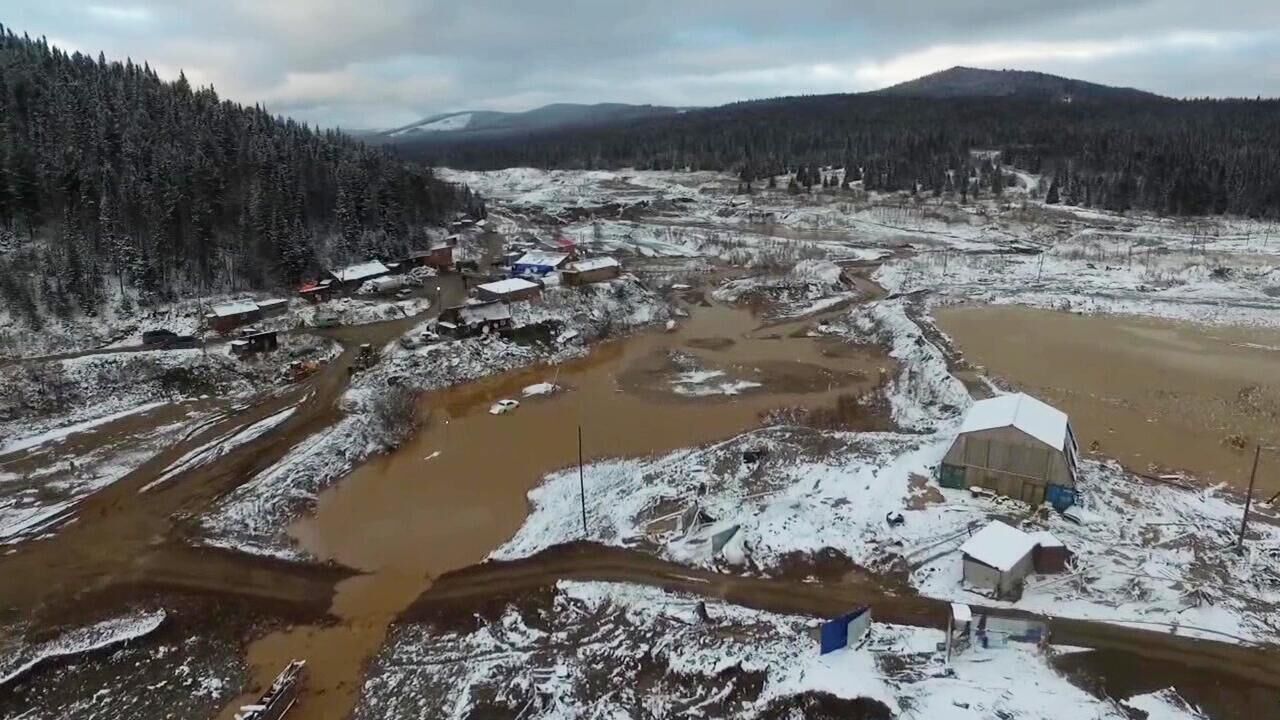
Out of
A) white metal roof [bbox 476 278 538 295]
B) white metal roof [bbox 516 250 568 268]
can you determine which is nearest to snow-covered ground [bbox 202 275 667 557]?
white metal roof [bbox 476 278 538 295]

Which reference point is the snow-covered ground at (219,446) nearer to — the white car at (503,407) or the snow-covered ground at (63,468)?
the snow-covered ground at (63,468)

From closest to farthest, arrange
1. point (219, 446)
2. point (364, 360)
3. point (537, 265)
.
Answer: point (219, 446), point (364, 360), point (537, 265)

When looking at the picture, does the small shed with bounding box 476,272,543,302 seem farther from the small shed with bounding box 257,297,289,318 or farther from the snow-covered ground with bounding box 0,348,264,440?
the snow-covered ground with bounding box 0,348,264,440

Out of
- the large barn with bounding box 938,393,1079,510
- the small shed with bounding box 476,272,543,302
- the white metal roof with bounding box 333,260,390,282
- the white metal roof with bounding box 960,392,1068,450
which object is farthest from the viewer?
the white metal roof with bounding box 333,260,390,282

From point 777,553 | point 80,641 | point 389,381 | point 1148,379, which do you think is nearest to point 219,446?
point 389,381

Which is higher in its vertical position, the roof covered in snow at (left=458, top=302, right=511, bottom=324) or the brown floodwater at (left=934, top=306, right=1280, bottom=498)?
the roof covered in snow at (left=458, top=302, right=511, bottom=324)

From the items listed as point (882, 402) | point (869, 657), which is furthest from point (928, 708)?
point (882, 402)

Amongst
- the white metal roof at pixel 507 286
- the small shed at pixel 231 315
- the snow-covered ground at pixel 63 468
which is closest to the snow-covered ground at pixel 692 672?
the snow-covered ground at pixel 63 468

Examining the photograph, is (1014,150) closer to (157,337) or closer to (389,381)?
(389,381)
